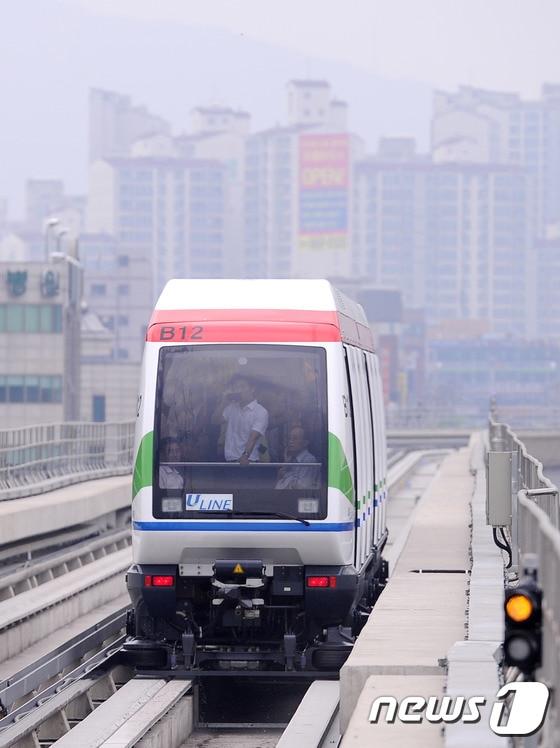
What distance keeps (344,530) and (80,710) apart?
241cm

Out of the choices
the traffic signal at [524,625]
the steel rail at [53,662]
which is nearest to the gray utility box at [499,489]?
the steel rail at [53,662]

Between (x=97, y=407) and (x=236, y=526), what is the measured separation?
116 m

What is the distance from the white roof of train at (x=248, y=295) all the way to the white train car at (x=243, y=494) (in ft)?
0.39

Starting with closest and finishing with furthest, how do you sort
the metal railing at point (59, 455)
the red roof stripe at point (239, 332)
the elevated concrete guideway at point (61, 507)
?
the red roof stripe at point (239, 332) < the elevated concrete guideway at point (61, 507) < the metal railing at point (59, 455)

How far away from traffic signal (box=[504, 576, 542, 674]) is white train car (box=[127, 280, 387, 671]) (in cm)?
635

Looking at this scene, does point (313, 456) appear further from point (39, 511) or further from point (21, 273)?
point (21, 273)

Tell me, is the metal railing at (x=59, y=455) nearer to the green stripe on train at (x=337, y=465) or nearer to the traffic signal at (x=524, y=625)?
the green stripe on train at (x=337, y=465)

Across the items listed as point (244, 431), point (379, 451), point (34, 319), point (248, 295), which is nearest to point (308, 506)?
point (244, 431)

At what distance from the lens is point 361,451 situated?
15633 millimetres

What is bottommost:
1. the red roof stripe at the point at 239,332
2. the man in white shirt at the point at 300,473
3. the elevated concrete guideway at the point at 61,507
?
the elevated concrete guideway at the point at 61,507

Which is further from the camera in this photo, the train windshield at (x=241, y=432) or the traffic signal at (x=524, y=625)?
the train windshield at (x=241, y=432)

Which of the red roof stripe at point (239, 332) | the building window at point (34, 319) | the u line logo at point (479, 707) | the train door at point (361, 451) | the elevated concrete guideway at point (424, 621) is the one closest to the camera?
the u line logo at point (479, 707)

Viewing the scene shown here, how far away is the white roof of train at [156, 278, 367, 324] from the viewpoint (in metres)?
14.7

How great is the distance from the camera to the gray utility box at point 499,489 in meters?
18.5
